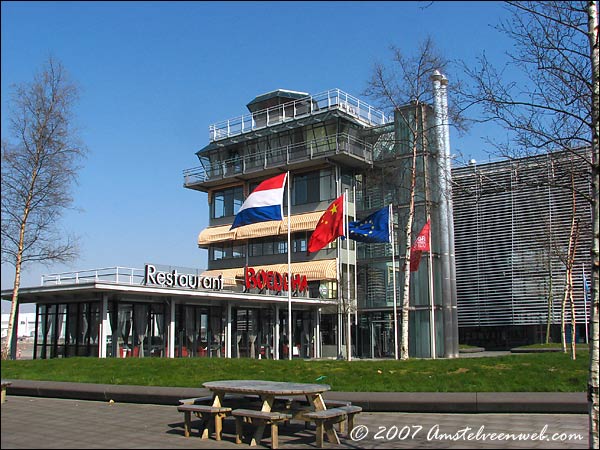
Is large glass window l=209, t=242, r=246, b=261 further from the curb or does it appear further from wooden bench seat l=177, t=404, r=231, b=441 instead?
wooden bench seat l=177, t=404, r=231, b=441

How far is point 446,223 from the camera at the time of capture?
136 ft

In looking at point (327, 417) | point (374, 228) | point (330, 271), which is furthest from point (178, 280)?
point (327, 417)

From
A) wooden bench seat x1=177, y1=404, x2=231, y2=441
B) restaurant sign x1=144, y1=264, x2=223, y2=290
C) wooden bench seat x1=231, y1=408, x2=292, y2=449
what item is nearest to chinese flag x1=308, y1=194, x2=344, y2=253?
restaurant sign x1=144, y1=264, x2=223, y2=290

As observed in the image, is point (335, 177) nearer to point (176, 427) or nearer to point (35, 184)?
point (35, 184)

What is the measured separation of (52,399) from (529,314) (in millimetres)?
39523

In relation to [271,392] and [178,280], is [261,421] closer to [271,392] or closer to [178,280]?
[271,392]

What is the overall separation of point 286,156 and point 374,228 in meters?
17.4

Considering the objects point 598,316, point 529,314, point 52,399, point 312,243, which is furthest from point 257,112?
point 598,316

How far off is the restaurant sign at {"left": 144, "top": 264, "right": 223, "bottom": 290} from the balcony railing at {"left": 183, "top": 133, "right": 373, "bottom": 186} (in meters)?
14.2

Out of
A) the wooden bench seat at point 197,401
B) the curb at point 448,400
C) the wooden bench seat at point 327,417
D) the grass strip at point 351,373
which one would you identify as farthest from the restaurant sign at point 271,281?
the wooden bench seat at point 327,417

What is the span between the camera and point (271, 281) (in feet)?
128

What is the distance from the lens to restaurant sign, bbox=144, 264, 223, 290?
30.8 metres

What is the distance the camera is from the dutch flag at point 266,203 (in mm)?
29094

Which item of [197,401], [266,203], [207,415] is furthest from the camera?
[266,203]
